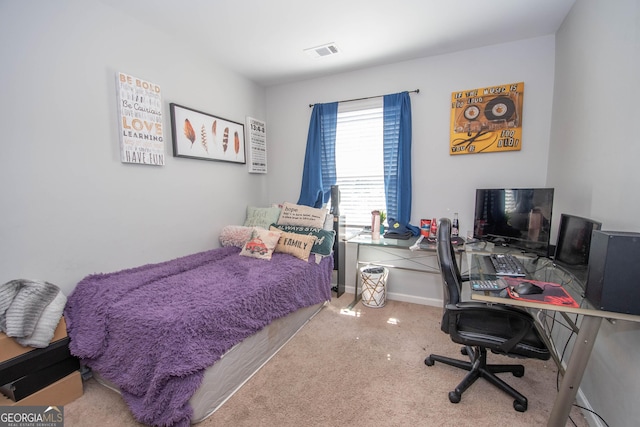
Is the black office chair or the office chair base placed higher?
the black office chair

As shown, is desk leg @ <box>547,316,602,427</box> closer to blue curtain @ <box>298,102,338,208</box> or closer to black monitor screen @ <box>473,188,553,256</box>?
black monitor screen @ <box>473,188,553,256</box>

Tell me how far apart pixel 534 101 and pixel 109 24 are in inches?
141

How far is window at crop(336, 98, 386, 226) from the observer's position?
3.20 meters

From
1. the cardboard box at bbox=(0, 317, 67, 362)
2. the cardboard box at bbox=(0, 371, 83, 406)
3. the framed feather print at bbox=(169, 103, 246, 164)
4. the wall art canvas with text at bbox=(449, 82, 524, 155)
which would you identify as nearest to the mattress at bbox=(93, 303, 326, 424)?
the cardboard box at bbox=(0, 371, 83, 406)

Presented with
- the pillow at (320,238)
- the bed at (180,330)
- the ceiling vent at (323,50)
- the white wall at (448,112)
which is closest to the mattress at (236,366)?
the bed at (180,330)

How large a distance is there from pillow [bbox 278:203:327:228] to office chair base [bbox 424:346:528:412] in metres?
1.59

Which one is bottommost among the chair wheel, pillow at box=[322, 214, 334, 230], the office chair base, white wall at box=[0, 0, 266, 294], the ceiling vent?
the chair wheel

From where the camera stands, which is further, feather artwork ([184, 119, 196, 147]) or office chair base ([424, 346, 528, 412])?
feather artwork ([184, 119, 196, 147])

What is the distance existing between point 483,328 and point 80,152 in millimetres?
2834

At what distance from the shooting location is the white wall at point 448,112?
8.36ft

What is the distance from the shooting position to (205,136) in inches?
112

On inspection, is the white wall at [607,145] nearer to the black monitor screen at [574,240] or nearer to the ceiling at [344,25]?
the black monitor screen at [574,240]

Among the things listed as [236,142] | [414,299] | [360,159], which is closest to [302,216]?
[360,159]

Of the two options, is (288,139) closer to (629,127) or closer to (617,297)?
(629,127)
